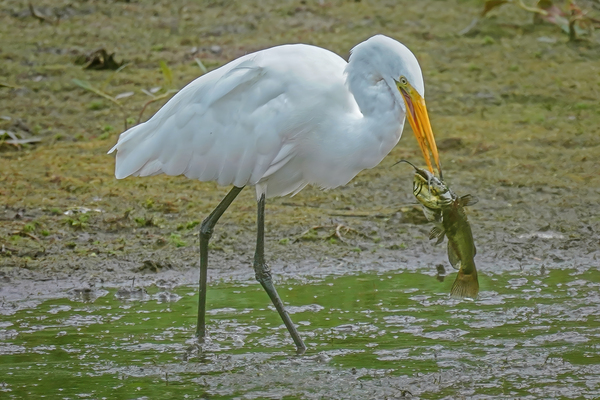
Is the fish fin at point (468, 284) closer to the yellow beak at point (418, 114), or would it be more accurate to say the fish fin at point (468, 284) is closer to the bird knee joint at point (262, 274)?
the yellow beak at point (418, 114)

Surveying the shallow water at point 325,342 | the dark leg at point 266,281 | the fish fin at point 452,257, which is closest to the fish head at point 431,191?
the fish fin at point 452,257

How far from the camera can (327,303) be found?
6.13 m

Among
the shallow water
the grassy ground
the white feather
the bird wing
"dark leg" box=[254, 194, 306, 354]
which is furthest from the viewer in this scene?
the grassy ground

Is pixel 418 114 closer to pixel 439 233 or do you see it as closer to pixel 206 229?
pixel 439 233

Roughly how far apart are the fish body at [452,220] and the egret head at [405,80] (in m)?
0.09

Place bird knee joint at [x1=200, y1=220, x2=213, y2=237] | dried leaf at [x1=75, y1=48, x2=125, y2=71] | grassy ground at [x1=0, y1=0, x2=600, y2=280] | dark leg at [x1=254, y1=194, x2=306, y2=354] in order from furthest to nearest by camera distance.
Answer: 1. dried leaf at [x1=75, y1=48, x2=125, y2=71]
2. grassy ground at [x1=0, y1=0, x2=600, y2=280]
3. bird knee joint at [x1=200, y1=220, x2=213, y2=237]
4. dark leg at [x1=254, y1=194, x2=306, y2=354]

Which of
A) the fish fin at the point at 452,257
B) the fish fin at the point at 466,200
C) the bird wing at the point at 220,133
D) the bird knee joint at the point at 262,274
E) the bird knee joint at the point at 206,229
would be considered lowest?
the bird knee joint at the point at 262,274

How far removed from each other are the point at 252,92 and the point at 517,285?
2.27 m

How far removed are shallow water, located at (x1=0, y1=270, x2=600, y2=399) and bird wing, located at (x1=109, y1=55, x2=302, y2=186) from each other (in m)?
0.94

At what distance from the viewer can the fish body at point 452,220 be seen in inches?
193

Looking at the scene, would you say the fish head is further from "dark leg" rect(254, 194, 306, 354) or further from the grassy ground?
the grassy ground

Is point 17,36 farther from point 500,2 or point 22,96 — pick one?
point 500,2

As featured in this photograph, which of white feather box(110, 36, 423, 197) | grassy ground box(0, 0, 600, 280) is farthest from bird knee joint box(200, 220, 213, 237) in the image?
grassy ground box(0, 0, 600, 280)

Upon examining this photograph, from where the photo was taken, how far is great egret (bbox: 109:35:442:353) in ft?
16.7
